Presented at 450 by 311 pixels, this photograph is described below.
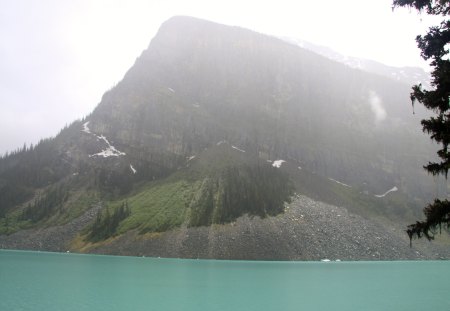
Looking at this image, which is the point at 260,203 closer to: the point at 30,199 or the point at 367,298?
the point at 367,298

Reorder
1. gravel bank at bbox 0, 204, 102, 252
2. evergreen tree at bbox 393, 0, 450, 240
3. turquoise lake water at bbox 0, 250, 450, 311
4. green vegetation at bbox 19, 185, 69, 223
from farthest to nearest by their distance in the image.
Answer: green vegetation at bbox 19, 185, 69, 223 < gravel bank at bbox 0, 204, 102, 252 < turquoise lake water at bbox 0, 250, 450, 311 < evergreen tree at bbox 393, 0, 450, 240

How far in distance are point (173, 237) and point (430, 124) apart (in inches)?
4857

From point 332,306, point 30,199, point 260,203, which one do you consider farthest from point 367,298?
point 30,199

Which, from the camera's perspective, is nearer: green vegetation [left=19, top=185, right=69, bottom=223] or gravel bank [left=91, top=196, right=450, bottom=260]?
gravel bank [left=91, top=196, right=450, bottom=260]

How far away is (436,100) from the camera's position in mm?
15906

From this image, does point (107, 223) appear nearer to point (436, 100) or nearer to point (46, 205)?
point (46, 205)

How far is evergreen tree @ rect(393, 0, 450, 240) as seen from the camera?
593 inches

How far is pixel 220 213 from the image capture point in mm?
142750

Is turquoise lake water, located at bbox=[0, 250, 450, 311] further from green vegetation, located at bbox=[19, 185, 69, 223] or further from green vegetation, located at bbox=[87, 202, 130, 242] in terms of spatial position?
green vegetation, located at bbox=[19, 185, 69, 223]

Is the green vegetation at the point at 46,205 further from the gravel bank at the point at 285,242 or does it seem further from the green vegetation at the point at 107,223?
the gravel bank at the point at 285,242

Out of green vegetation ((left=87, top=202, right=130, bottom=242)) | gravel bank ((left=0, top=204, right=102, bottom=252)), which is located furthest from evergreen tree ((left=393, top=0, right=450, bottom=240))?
gravel bank ((left=0, top=204, right=102, bottom=252))

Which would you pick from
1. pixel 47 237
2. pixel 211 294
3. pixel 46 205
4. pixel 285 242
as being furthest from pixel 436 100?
pixel 46 205

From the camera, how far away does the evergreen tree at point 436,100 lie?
593 inches

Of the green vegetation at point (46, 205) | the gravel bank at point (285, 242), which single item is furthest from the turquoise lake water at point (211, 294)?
the green vegetation at point (46, 205)
